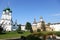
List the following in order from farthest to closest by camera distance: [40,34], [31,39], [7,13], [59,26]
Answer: [7,13] → [59,26] → [31,39] → [40,34]

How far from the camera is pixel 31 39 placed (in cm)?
1020

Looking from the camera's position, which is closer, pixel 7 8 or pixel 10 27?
pixel 7 8

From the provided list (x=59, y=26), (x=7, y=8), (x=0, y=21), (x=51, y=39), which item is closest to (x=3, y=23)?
(x=0, y=21)

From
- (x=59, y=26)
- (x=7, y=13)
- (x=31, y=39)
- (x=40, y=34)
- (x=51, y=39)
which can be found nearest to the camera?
(x=40, y=34)

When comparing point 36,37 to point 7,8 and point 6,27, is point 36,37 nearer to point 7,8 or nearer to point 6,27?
point 7,8

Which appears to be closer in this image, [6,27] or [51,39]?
[51,39]

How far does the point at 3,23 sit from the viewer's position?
216ft

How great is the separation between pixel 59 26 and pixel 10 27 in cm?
1960

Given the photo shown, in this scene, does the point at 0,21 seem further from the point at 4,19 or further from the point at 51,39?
the point at 51,39

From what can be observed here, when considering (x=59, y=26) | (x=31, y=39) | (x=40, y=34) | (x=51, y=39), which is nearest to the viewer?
(x=40, y=34)

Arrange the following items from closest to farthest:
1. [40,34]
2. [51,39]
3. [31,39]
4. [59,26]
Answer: [40,34], [31,39], [51,39], [59,26]

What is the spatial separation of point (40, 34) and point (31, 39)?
34.7 inches

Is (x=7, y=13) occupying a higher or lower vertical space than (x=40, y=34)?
higher

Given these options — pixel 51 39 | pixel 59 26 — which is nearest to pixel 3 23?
pixel 59 26
